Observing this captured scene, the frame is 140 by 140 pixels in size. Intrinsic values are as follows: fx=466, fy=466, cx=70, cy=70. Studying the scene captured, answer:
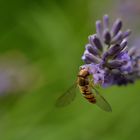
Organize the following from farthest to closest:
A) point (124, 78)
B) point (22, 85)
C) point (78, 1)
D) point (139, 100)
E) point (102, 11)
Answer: point (78, 1) → point (102, 11) → point (22, 85) → point (139, 100) → point (124, 78)

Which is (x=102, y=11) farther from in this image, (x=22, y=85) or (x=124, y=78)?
(x=124, y=78)

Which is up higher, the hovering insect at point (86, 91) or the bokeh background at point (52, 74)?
the bokeh background at point (52, 74)

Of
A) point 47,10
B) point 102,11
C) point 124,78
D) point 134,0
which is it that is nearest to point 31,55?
point 47,10

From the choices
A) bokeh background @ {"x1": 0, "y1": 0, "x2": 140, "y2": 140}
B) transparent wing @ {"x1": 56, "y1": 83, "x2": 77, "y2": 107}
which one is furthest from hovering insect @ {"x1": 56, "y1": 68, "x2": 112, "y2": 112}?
bokeh background @ {"x1": 0, "y1": 0, "x2": 140, "y2": 140}

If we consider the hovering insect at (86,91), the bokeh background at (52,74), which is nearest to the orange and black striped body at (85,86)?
the hovering insect at (86,91)

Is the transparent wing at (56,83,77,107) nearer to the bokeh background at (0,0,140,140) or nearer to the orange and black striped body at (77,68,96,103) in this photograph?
the orange and black striped body at (77,68,96,103)

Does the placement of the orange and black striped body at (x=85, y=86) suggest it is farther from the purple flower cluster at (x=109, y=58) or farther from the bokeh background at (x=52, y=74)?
the bokeh background at (x=52, y=74)
